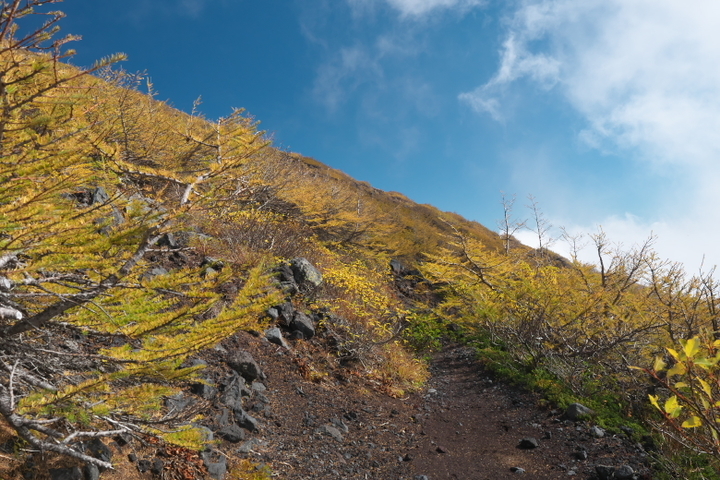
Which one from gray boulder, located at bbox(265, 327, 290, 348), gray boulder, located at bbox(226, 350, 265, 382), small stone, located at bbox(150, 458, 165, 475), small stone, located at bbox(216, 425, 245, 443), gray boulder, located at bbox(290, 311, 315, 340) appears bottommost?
small stone, located at bbox(150, 458, 165, 475)

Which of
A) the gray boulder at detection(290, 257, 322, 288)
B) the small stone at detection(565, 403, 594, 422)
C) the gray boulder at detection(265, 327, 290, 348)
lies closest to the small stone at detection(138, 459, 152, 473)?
the gray boulder at detection(265, 327, 290, 348)

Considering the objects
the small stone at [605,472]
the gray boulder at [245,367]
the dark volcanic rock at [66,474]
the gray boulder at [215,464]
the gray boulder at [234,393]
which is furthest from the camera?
the gray boulder at [245,367]

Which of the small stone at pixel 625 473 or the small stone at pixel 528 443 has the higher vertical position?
the small stone at pixel 625 473

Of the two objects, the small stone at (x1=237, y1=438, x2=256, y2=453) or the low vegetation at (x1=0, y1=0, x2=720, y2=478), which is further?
the small stone at (x1=237, y1=438, x2=256, y2=453)

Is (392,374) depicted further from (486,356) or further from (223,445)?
(223,445)

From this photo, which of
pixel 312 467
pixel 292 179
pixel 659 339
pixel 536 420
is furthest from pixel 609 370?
pixel 292 179

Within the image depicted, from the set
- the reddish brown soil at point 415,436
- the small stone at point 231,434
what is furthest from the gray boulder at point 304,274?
the small stone at point 231,434

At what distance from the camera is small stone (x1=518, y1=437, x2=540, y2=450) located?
5.02 m

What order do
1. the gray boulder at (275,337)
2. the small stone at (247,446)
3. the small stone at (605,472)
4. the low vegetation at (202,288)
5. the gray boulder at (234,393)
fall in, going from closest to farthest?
the low vegetation at (202,288) < the small stone at (247,446) < the small stone at (605,472) < the gray boulder at (234,393) < the gray boulder at (275,337)

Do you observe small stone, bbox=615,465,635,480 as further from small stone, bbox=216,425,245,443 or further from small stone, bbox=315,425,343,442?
small stone, bbox=216,425,245,443

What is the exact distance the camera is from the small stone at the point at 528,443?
5.02 meters

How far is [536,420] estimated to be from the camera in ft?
19.0

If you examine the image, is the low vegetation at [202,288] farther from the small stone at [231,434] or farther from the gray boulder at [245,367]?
the gray boulder at [245,367]

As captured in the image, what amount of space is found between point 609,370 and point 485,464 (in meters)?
3.71
